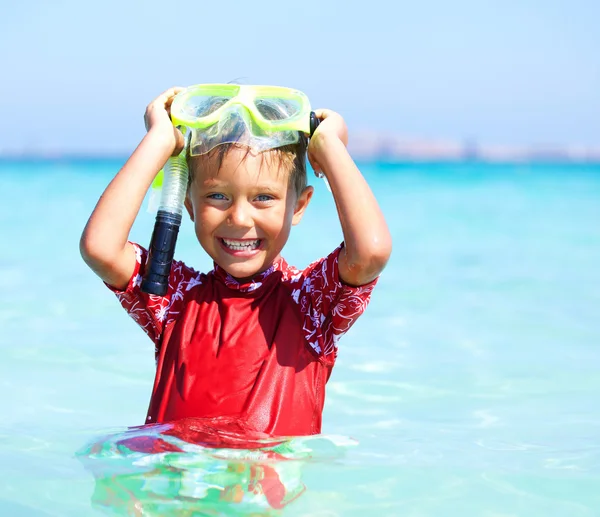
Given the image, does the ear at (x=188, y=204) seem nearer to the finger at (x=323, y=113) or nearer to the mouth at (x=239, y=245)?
the mouth at (x=239, y=245)

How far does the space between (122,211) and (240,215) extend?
1.25ft

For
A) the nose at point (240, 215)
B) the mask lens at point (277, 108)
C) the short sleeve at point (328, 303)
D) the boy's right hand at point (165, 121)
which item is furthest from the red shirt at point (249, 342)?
the mask lens at point (277, 108)

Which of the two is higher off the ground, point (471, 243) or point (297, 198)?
point (471, 243)

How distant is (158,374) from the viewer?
319cm

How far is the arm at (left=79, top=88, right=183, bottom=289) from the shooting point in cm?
300

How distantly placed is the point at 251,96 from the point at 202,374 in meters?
0.94

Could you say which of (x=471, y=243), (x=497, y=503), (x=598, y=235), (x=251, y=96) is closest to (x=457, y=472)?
(x=497, y=503)

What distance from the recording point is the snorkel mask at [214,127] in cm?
307

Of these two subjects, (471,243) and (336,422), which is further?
(471,243)

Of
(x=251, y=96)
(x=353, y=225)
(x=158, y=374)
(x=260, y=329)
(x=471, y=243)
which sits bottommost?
(x=158, y=374)

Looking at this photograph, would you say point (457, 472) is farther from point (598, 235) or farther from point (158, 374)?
point (598, 235)

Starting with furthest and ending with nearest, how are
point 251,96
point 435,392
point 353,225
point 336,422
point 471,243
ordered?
point 471,243
point 435,392
point 336,422
point 251,96
point 353,225

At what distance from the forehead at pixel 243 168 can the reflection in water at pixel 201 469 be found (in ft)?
2.60

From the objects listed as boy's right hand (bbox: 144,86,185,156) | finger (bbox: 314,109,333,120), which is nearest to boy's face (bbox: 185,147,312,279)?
boy's right hand (bbox: 144,86,185,156)
